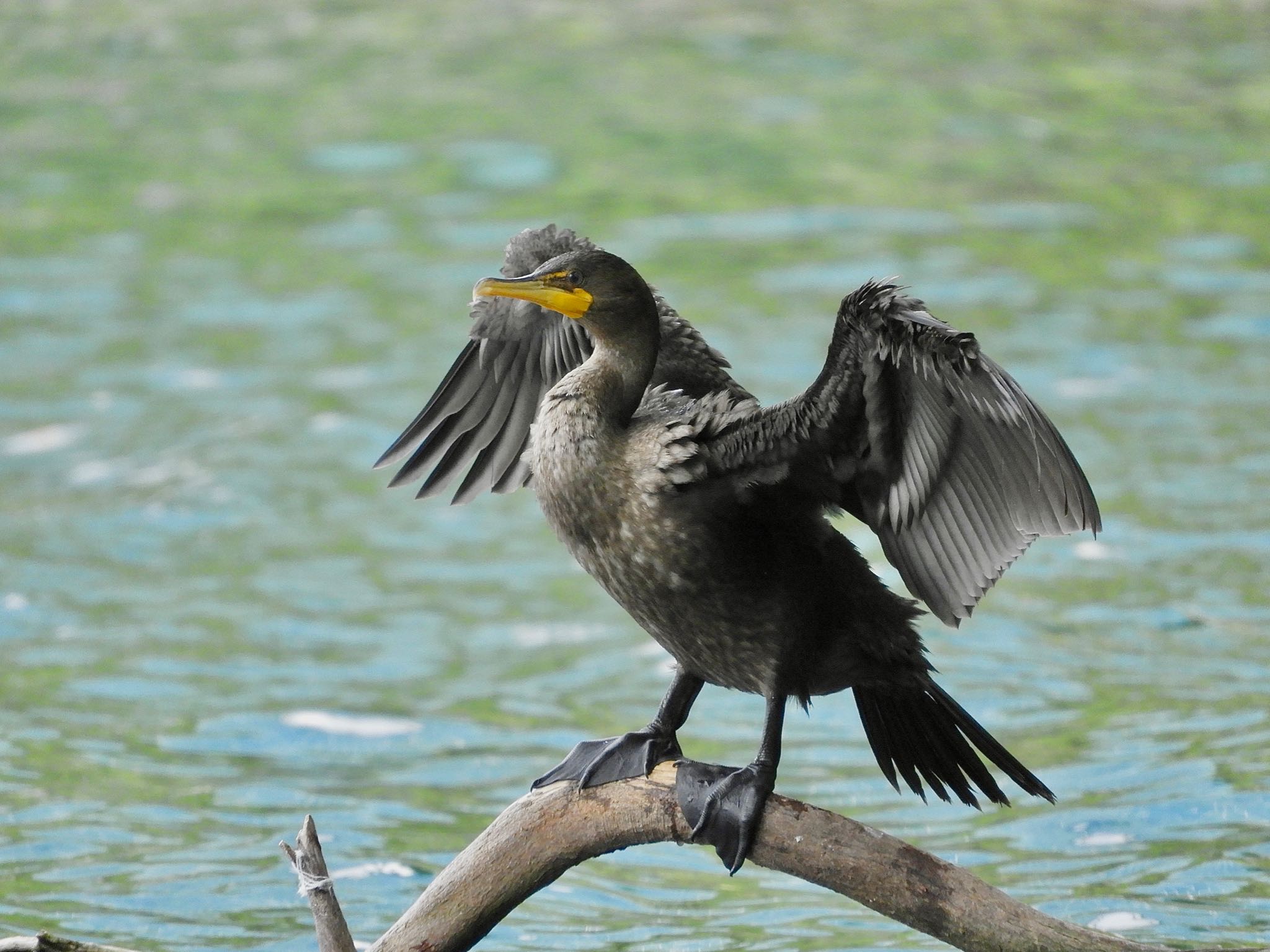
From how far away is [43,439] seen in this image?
9078 millimetres

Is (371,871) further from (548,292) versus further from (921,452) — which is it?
(921,452)

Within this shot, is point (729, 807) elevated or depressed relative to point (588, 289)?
depressed

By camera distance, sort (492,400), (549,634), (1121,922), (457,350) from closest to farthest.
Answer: (492,400)
(1121,922)
(549,634)
(457,350)

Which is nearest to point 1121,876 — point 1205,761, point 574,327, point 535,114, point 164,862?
point 1205,761

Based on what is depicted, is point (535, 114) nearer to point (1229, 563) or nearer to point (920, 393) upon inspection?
point (1229, 563)

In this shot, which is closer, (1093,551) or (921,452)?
(921,452)

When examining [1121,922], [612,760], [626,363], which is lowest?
[1121,922]

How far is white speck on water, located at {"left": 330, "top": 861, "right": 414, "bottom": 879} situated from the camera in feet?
17.5

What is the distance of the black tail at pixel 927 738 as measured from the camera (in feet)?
12.1

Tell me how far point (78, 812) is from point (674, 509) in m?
2.97

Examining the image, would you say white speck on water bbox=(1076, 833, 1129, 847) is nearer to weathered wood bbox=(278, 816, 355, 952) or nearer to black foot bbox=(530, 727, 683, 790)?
black foot bbox=(530, 727, 683, 790)

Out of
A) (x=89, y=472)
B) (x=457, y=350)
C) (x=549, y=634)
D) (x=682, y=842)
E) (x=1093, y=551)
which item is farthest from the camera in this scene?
(x=457, y=350)

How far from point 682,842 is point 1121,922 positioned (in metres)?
1.69

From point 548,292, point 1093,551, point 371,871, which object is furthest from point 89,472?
point 548,292
